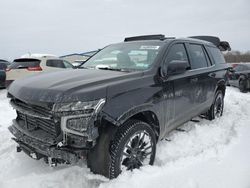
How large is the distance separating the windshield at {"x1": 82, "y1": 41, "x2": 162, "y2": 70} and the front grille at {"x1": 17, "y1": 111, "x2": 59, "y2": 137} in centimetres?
128

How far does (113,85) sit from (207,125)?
3.20 meters

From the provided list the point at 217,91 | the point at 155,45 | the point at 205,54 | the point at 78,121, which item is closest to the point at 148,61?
the point at 155,45

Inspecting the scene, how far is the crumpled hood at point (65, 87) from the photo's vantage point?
2.56 meters

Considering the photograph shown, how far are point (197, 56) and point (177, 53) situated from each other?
96 centimetres

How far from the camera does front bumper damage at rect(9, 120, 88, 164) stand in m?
2.59

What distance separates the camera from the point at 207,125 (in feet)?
17.5

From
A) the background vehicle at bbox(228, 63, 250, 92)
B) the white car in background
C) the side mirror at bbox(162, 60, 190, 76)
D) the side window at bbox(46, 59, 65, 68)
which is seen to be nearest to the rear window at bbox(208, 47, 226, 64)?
the side mirror at bbox(162, 60, 190, 76)

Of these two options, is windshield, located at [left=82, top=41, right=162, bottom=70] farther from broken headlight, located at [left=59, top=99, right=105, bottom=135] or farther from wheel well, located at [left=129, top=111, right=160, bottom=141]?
broken headlight, located at [left=59, top=99, right=105, bottom=135]

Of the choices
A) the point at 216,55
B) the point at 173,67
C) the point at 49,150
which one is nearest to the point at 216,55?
the point at 216,55

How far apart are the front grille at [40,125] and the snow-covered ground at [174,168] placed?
619mm

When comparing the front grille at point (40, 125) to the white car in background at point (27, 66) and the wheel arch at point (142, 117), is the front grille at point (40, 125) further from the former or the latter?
the white car in background at point (27, 66)

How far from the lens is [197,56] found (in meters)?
4.89

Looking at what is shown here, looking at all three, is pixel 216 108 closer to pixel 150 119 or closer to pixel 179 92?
pixel 179 92

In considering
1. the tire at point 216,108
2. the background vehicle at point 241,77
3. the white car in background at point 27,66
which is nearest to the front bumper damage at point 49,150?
the tire at point 216,108
